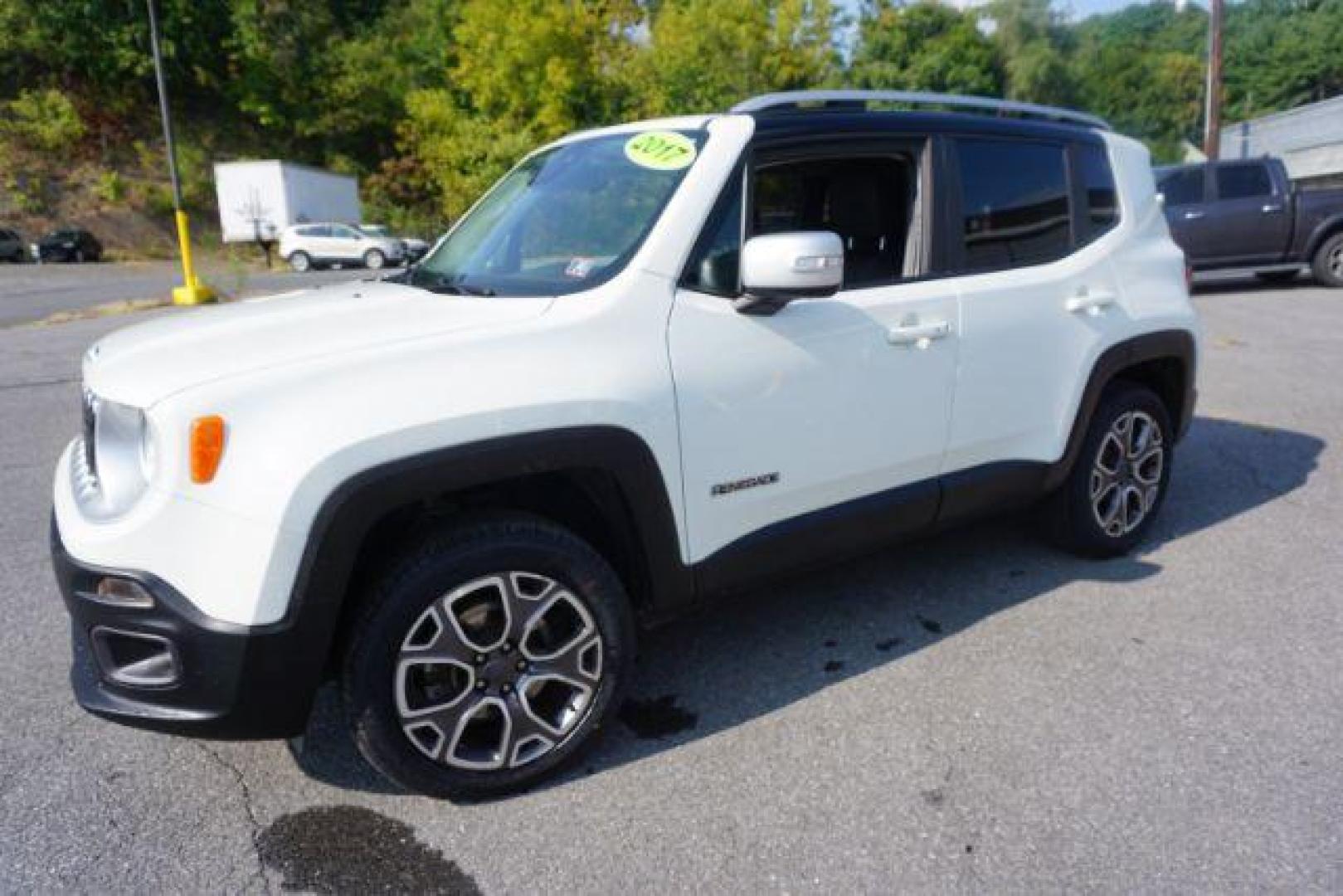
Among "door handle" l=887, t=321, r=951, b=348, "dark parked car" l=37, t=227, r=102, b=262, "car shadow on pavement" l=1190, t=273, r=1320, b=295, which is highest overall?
"dark parked car" l=37, t=227, r=102, b=262

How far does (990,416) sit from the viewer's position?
133 inches

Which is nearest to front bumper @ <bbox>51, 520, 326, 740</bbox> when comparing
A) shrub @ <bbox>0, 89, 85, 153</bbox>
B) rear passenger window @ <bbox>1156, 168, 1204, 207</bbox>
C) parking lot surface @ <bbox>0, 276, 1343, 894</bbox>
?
parking lot surface @ <bbox>0, 276, 1343, 894</bbox>

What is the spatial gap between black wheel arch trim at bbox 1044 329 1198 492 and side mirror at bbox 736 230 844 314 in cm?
166

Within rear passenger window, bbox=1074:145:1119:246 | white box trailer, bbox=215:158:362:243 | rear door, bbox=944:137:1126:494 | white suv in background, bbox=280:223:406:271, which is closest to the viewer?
rear door, bbox=944:137:1126:494

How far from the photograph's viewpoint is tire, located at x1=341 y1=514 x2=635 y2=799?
2.28 m

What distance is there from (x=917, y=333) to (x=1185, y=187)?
12.5 meters

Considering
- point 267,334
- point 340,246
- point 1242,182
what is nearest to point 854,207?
point 267,334

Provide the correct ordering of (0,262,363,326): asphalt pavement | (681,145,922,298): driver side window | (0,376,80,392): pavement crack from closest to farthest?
(681,145,922,298): driver side window, (0,376,80,392): pavement crack, (0,262,363,326): asphalt pavement

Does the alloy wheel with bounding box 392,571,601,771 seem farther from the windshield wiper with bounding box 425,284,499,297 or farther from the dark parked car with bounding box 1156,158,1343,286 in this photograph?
the dark parked car with bounding box 1156,158,1343,286

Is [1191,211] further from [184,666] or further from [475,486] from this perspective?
[184,666]

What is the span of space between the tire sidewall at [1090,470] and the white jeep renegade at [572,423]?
0.16 metres

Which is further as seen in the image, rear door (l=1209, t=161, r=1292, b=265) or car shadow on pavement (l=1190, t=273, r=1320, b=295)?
car shadow on pavement (l=1190, t=273, r=1320, b=295)

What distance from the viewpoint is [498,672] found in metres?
2.45

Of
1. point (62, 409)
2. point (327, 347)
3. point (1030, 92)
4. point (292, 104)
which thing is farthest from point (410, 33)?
point (327, 347)
